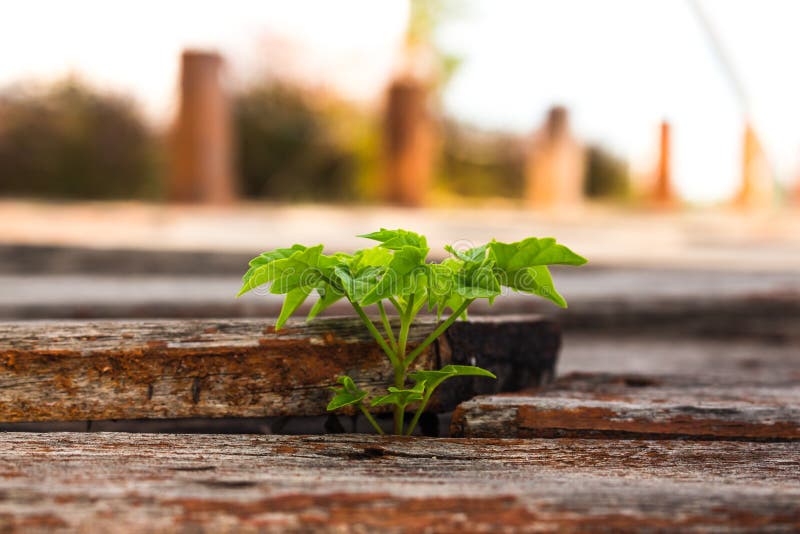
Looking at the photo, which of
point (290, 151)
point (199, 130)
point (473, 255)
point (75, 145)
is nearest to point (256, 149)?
point (290, 151)

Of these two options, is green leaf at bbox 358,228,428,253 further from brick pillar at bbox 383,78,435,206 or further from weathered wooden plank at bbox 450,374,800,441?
brick pillar at bbox 383,78,435,206

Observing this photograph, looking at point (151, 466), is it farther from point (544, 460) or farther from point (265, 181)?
point (265, 181)

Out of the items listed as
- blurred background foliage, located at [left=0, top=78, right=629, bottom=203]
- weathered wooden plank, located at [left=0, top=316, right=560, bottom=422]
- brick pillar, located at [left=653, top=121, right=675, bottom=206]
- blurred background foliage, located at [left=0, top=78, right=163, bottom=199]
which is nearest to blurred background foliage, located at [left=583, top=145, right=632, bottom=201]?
blurred background foliage, located at [left=0, top=78, right=629, bottom=203]

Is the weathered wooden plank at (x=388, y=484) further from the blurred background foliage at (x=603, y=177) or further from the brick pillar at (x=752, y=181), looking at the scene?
the blurred background foliage at (x=603, y=177)

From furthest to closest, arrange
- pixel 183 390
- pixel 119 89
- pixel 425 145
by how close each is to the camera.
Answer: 1. pixel 119 89
2. pixel 425 145
3. pixel 183 390

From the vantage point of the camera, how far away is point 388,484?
551mm

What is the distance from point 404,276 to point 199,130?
4.50 m

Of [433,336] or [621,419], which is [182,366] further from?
[621,419]

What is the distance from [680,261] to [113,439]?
63.5 inches

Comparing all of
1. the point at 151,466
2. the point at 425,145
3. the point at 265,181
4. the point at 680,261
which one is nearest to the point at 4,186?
the point at 265,181

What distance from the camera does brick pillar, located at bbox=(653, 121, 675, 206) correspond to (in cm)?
997

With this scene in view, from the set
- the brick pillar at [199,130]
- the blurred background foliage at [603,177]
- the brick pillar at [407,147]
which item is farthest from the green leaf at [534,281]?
the blurred background foliage at [603,177]

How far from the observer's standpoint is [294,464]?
1.98 feet

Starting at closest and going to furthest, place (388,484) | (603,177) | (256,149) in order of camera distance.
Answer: (388,484) → (256,149) → (603,177)
